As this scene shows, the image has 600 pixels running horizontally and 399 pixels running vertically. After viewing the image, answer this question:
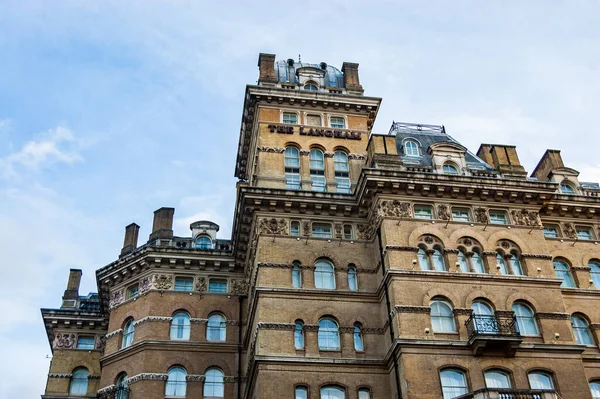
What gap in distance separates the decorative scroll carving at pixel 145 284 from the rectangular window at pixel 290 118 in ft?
41.9

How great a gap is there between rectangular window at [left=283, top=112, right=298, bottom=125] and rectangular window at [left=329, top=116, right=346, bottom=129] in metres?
2.22

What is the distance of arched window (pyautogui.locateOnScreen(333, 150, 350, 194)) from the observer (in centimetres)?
4041

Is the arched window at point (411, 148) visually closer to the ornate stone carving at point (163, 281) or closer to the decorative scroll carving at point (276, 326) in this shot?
the decorative scroll carving at point (276, 326)

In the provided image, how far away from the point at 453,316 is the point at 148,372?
686 inches

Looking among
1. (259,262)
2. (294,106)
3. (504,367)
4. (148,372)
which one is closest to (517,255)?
(504,367)

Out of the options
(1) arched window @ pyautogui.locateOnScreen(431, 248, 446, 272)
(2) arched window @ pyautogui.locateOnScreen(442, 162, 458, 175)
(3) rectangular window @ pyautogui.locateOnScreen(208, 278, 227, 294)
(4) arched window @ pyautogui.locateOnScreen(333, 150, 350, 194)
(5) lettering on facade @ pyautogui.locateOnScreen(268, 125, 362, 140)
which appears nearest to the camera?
(1) arched window @ pyautogui.locateOnScreen(431, 248, 446, 272)

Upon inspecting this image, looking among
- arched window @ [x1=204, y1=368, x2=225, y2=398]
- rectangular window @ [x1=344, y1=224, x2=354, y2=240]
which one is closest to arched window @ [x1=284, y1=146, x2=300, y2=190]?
rectangular window @ [x1=344, y1=224, x2=354, y2=240]

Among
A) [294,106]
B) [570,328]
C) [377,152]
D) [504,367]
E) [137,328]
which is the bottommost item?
[504,367]

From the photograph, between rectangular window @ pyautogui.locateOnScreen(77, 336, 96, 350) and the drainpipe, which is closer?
the drainpipe

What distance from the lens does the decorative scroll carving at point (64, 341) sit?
45.9 metres

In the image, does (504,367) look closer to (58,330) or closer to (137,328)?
(137,328)

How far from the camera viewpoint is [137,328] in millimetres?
40625

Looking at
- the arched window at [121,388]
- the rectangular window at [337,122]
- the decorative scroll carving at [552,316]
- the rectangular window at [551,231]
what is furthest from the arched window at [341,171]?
the arched window at [121,388]

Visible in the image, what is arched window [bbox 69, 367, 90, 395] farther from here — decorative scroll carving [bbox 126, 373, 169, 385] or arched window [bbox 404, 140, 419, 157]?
arched window [bbox 404, 140, 419, 157]
